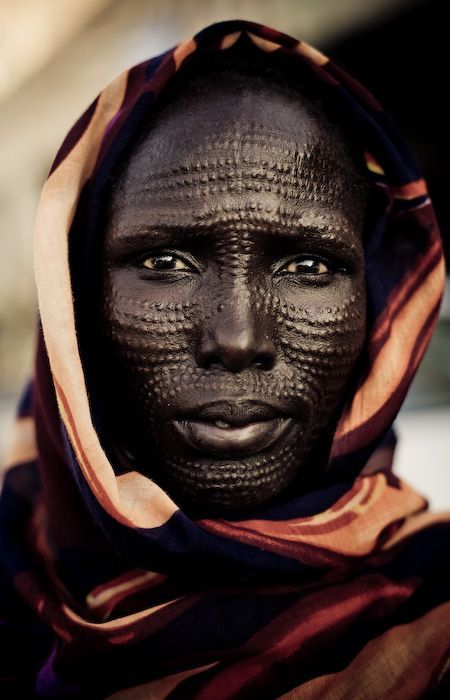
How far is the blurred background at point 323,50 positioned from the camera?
2.64m

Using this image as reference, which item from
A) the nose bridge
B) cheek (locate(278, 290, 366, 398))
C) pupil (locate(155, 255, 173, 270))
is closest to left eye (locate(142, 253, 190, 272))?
pupil (locate(155, 255, 173, 270))

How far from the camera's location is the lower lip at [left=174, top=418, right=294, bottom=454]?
0.93 m

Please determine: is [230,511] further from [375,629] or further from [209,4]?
[209,4]

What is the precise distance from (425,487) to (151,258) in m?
1.80

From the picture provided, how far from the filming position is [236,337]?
35.4 inches

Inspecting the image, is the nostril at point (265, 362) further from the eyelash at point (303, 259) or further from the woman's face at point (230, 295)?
the eyelash at point (303, 259)

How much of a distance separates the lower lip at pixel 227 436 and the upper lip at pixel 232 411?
0.01 metres

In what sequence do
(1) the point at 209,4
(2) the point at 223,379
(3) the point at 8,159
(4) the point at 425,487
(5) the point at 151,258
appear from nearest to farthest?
(2) the point at 223,379, (5) the point at 151,258, (4) the point at 425,487, (1) the point at 209,4, (3) the point at 8,159

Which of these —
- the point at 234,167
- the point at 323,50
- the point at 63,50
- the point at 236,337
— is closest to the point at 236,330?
the point at 236,337

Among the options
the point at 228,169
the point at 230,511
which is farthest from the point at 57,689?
the point at 228,169

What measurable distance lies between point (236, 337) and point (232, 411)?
0.42 ft

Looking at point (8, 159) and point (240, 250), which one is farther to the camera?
point (8, 159)

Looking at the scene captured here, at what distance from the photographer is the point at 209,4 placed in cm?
385

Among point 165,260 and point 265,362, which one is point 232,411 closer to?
point 265,362
